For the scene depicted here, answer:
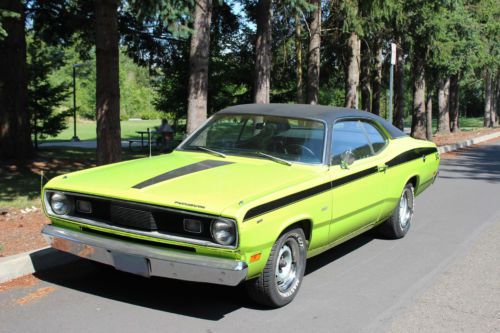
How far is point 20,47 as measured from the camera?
14047 millimetres

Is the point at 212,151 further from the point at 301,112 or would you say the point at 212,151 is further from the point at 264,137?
the point at 301,112

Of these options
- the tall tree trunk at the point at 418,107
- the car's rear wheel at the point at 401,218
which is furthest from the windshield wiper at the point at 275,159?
the tall tree trunk at the point at 418,107

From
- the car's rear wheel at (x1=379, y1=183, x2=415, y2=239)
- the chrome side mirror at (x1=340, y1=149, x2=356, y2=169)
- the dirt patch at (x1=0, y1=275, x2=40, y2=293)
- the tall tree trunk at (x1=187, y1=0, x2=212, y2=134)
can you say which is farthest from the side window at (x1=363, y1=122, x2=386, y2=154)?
the tall tree trunk at (x1=187, y1=0, x2=212, y2=134)

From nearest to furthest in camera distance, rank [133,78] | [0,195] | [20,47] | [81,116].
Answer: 1. [0,195]
2. [20,47]
3. [81,116]
4. [133,78]

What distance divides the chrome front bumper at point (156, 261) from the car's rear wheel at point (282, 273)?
1.37 ft

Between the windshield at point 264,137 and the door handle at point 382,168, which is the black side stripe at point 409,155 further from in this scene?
the windshield at point 264,137

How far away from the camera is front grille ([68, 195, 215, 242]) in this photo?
419 cm

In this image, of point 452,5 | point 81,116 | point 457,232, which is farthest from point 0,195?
point 81,116

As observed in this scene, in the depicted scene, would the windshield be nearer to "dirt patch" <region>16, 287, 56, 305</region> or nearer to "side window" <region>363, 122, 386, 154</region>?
"side window" <region>363, 122, 386, 154</region>

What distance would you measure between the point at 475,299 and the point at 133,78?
89.6m

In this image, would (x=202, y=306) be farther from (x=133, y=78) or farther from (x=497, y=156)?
(x=133, y=78)

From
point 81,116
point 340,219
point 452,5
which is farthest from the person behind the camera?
point 81,116

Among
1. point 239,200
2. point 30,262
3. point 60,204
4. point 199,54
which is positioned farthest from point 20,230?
point 199,54

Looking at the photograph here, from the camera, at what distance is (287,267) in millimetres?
4762
